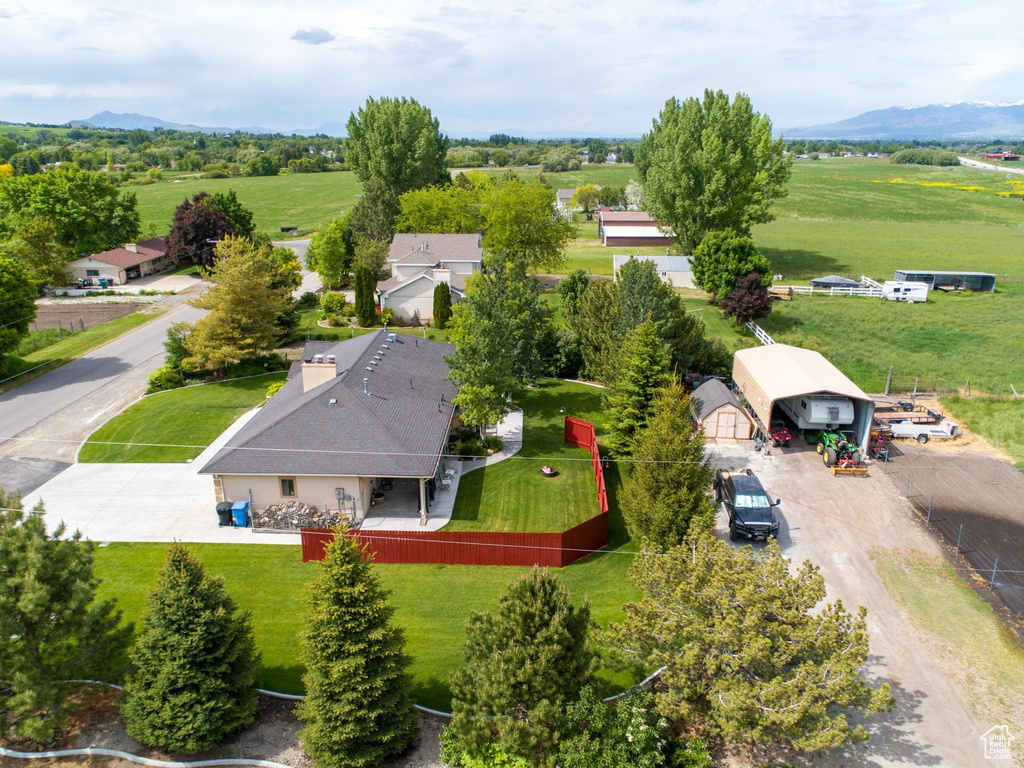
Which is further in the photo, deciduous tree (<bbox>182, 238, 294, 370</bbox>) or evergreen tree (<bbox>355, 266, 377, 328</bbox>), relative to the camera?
evergreen tree (<bbox>355, 266, 377, 328</bbox>)

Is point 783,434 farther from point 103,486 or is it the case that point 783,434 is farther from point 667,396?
point 103,486

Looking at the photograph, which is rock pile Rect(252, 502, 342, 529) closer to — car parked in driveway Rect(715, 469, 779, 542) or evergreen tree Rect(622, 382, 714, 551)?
evergreen tree Rect(622, 382, 714, 551)

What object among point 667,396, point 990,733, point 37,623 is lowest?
point 990,733

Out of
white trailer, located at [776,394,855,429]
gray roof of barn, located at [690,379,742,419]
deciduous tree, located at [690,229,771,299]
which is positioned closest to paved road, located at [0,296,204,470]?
gray roof of barn, located at [690,379,742,419]

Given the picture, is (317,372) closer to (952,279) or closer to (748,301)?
(748,301)

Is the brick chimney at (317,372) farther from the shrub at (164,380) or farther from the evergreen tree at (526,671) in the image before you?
the evergreen tree at (526,671)

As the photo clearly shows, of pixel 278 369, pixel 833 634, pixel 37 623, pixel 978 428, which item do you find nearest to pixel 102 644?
pixel 37 623
